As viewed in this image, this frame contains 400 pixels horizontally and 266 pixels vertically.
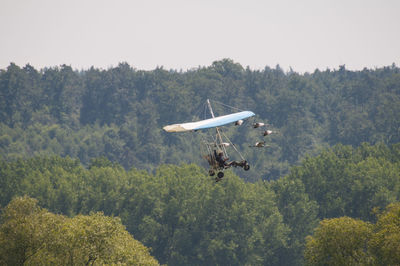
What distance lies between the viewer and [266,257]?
12656cm

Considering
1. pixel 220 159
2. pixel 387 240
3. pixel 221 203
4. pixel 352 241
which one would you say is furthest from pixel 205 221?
pixel 220 159

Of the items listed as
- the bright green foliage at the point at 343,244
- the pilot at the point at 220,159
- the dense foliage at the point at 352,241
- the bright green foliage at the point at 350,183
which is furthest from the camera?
the bright green foliage at the point at 350,183

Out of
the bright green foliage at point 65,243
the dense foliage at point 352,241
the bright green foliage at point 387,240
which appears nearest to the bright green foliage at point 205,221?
the dense foliage at point 352,241

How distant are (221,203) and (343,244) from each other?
50.8 meters

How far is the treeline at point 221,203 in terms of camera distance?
5012 inches

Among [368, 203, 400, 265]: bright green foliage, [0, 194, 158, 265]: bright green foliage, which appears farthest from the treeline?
[0, 194, 158, 265]: bright green foliage

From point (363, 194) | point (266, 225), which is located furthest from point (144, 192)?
point (363, 194)

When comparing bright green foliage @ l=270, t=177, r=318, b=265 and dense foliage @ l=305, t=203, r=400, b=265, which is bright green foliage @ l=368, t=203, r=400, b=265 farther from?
bright green foliage @ l=270, t=177, r=318, b=265

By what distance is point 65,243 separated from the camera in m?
77.1

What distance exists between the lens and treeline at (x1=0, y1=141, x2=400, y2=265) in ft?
418

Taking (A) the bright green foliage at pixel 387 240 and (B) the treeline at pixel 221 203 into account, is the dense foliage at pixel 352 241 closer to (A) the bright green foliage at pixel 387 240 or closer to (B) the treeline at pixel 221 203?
(A) the bright green foliage at pixel 387 240

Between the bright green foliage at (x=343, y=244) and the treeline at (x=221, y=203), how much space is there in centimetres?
3972

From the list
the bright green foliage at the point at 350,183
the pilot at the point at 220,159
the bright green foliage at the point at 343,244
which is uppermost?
the pilot at the point at 220,159

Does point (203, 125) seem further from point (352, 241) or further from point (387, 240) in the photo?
point (352, 241)
